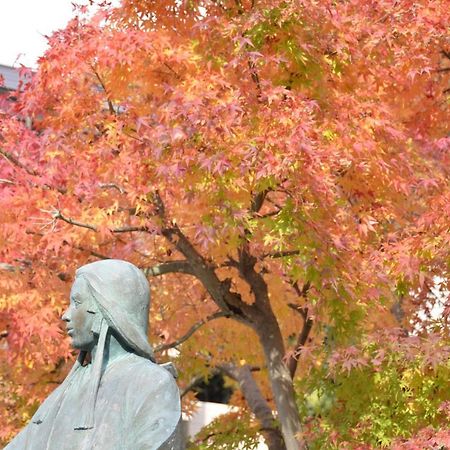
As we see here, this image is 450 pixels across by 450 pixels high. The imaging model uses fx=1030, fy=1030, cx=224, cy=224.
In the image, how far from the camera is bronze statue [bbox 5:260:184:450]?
3.45 m

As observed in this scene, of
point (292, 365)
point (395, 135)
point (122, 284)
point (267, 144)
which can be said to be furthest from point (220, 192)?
point (122, 284)

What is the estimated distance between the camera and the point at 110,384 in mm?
3590

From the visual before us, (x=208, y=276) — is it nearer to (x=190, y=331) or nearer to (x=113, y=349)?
(x=190, y=331)

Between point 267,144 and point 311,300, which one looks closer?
point 267,144

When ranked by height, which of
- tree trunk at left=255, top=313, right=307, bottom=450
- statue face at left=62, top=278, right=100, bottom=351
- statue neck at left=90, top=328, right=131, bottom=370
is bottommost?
statue neck at left=90, top=328, right=131, bottom=370

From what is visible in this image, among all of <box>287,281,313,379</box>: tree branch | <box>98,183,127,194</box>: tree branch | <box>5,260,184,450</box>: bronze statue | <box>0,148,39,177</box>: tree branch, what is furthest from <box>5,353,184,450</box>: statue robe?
<box>287,281,313,379</box>: tree branch

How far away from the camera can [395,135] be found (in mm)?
9914

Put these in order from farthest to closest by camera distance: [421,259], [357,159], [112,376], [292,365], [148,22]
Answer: [292,365]
[148,22]
[357,159]
[421,259]
[112,376]

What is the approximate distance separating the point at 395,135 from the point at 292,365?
131 inches

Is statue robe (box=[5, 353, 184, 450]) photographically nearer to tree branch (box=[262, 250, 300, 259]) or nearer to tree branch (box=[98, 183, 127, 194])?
tree branch (box=[98, 183, 127, 194])

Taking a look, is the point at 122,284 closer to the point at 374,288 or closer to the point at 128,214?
the point at 374,288

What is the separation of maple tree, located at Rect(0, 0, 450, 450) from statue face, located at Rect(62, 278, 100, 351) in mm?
4961

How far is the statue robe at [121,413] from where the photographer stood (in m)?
3.42

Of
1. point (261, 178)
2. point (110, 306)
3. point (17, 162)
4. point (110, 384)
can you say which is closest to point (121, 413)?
point (110, 384)
